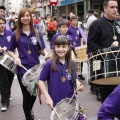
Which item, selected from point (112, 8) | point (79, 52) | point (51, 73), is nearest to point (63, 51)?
point (51, 73)

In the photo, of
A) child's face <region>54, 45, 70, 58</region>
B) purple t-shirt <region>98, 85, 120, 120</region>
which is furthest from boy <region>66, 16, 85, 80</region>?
purple t-shirt <region>98, 85, 120, 120</region>

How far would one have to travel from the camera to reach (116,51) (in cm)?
314

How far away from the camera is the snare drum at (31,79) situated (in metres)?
4.08

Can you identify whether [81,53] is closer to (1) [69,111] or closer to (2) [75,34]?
(2) [75,34]

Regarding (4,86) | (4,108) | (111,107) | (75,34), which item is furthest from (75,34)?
(111,107)

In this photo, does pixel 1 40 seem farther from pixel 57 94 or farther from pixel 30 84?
pixel 57 94

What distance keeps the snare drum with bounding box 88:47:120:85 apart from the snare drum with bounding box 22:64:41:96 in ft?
3.45

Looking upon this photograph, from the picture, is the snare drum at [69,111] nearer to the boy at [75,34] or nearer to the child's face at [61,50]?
the child's face at [61,50]

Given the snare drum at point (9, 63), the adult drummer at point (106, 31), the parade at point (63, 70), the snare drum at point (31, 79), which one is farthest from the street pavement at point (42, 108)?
the adult drummer at point (106, 31)

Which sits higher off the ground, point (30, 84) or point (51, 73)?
point (51, 73)

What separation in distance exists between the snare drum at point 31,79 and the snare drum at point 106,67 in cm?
105

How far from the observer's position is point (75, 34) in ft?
27.4

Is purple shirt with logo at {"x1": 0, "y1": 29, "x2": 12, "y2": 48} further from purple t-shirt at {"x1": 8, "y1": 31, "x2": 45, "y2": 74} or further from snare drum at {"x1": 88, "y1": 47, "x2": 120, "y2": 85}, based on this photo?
snare drum at {"x1": 88, "y1": 47, "x2": 120, "y2": 85}

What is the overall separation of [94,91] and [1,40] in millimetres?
2307
